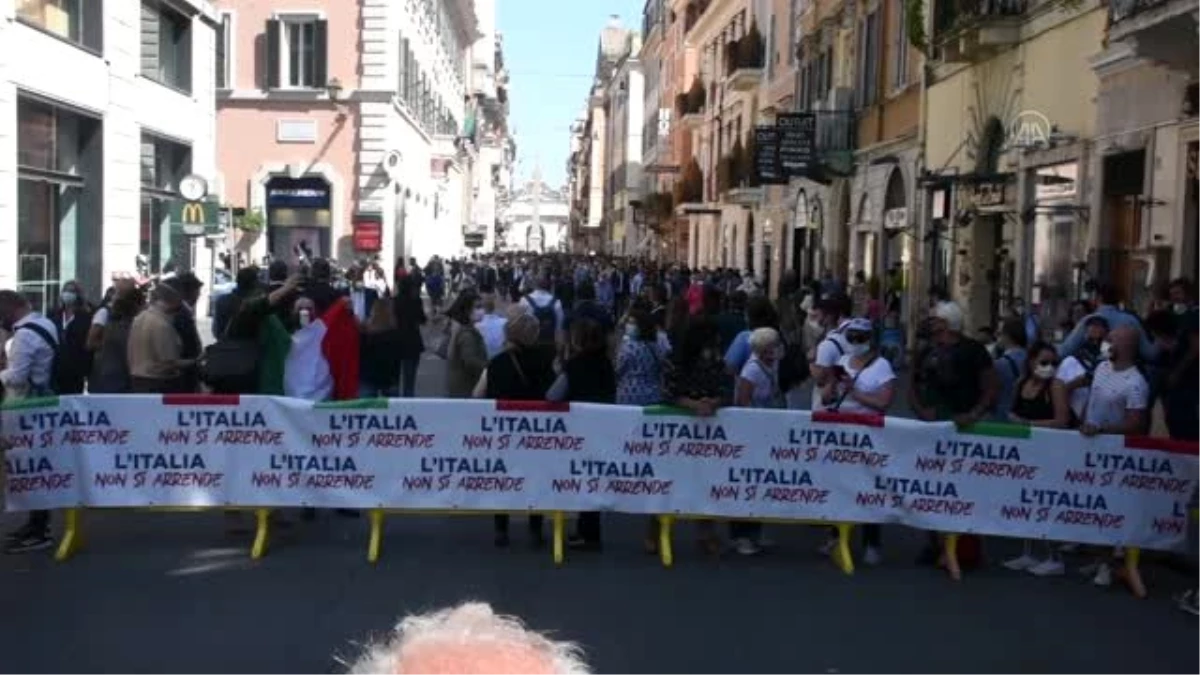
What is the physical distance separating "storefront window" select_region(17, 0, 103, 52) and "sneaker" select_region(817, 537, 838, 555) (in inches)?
579

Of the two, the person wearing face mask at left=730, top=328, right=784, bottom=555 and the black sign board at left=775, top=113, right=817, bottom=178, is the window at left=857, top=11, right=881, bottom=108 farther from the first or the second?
the person wearing face mask at left=730, top=328, right=784, bottom=555

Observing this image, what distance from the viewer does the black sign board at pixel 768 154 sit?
3488cm

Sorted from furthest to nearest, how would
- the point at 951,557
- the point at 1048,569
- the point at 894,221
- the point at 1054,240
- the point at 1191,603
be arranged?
the point at 894,221
the point at 1054,240
the point at 1048,569
the point at 951,557
the point at 1191,603

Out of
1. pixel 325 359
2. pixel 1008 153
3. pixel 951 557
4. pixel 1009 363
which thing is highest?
pixel 1008 153

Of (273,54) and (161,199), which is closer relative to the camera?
(161,199)

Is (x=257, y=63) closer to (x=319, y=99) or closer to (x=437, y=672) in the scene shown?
(x=319, y=99)

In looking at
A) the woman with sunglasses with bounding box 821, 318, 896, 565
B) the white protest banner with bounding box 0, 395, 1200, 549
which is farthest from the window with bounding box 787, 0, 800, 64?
the white protest banner with bounding box 0, 395, 1200, 549

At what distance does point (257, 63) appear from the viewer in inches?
1697

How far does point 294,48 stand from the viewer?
43.4 metres

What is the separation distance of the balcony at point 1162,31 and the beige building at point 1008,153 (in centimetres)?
292

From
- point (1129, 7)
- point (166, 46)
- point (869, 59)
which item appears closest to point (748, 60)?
point (869, 59)

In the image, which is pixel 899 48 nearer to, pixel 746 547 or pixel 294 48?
pixel 294 48

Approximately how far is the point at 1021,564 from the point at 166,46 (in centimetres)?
2331

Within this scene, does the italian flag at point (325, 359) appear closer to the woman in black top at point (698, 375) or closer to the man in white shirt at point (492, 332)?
the man in white shirt at point (492, 332)
